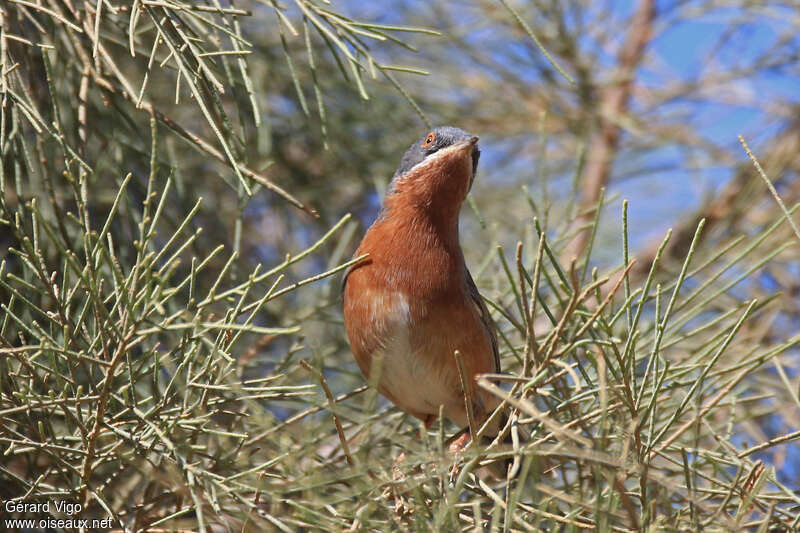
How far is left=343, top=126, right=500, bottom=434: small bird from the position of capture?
413cm

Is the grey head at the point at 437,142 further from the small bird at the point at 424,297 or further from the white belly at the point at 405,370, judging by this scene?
the white belly at the point at 405,370

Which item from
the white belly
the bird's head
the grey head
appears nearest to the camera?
the white belly

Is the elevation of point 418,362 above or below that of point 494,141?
below

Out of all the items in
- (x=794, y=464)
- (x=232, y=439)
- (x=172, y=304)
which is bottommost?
(x=794, y=464)

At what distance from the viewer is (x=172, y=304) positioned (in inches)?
154

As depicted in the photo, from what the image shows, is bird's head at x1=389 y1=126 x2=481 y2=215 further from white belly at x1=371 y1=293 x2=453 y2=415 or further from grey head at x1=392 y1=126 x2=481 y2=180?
white belly at x1=371 y1=293 x2=453 y2=415

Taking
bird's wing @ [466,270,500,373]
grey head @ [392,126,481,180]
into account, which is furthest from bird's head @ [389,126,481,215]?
bird's wing @ [466,270,500,373]

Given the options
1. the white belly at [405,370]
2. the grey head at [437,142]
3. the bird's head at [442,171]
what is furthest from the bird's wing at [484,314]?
the grey head at [437,142]

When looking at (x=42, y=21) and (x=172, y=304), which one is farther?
(x=172, y=304)

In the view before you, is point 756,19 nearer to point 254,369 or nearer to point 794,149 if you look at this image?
point 794,149

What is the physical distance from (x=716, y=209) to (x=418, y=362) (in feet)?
9.09

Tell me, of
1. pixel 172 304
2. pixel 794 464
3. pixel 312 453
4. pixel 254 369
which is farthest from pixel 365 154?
pixel 312 453

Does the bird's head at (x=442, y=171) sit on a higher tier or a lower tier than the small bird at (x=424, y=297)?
higher

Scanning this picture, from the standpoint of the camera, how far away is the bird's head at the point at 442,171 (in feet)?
14.3
